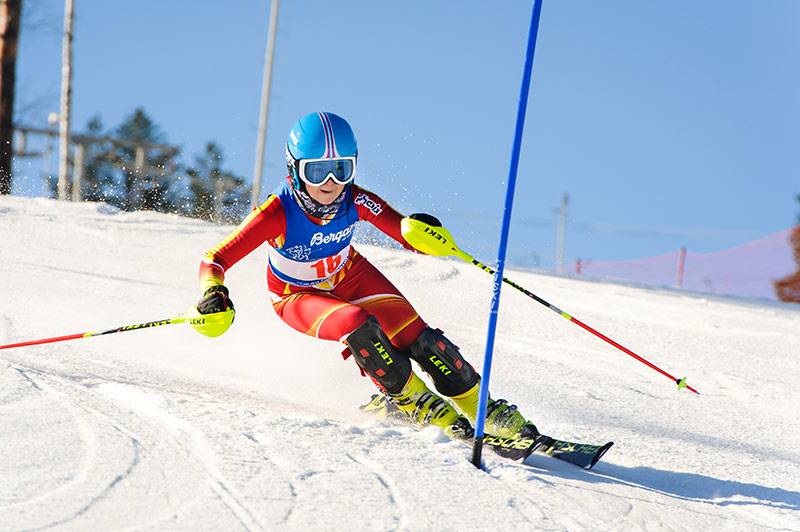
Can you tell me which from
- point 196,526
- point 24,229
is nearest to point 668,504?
point 196,526

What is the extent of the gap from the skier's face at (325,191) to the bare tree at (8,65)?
11.8 m

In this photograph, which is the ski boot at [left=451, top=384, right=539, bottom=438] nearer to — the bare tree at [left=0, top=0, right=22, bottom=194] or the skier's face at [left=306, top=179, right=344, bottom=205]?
the skier's face at [left=306, top=179, right=344, bottom=205]

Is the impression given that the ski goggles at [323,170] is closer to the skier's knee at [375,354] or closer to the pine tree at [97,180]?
the skier's knee at [375,354]

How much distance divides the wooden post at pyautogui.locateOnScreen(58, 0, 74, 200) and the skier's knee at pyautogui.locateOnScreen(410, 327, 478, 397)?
488 inches

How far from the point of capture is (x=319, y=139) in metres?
4.20

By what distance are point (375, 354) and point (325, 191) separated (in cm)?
80

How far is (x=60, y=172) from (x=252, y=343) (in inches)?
423

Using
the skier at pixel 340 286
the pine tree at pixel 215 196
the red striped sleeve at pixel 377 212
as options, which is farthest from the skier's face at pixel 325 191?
the pine tree at pixel 215 196

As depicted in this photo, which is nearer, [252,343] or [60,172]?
[252,343]

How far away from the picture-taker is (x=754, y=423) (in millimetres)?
5566

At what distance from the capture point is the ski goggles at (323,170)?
4219 millimetres

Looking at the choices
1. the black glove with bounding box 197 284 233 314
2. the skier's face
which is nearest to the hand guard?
the black glove with bounding box 197 284 233 314

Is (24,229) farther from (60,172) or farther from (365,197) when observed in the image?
(60,172)

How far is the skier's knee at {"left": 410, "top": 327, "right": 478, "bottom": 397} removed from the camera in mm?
4234
